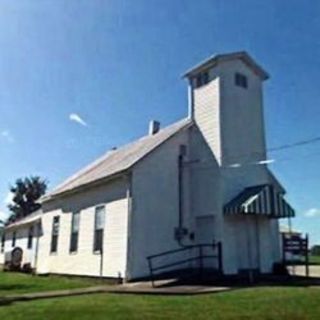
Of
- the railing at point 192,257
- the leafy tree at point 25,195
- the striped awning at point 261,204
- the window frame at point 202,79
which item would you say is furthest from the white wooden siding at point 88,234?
the leafy tree at point 25,195

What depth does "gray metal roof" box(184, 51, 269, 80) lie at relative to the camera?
2006cm

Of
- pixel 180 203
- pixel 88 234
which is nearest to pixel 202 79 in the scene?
pixel 180 203

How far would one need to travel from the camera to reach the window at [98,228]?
65.4ft

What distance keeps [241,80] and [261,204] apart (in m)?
5.50

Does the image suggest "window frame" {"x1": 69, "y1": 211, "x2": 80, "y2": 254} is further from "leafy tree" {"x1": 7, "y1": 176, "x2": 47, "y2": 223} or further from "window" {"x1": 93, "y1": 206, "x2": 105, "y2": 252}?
"leafy tree" {"x1": 7, "y1": 176, "x2": 47, "y2": 223}

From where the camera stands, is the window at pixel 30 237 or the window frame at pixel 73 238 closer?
the window frame at pixel 73 238

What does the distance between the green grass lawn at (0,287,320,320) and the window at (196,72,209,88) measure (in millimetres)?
10150

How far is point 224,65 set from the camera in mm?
20062

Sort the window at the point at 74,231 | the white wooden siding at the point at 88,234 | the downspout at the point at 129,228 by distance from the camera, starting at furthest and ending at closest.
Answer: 1. the window at the point at 74,231
2. the white wooden siding at the point at 88,234
3. the downspout at the point at 129,228

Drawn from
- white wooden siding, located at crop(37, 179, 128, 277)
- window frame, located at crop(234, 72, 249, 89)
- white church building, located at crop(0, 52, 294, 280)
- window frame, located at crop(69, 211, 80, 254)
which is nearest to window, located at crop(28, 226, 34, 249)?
white wooden siding, located at crop(37, 179, 128, 277)

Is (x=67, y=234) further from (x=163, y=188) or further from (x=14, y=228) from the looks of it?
(x=14, y=228)

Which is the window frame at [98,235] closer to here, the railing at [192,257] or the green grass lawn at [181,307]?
the railing at [192,257]

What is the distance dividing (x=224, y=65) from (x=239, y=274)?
27.3 ft

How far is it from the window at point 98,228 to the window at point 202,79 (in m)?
6.58
